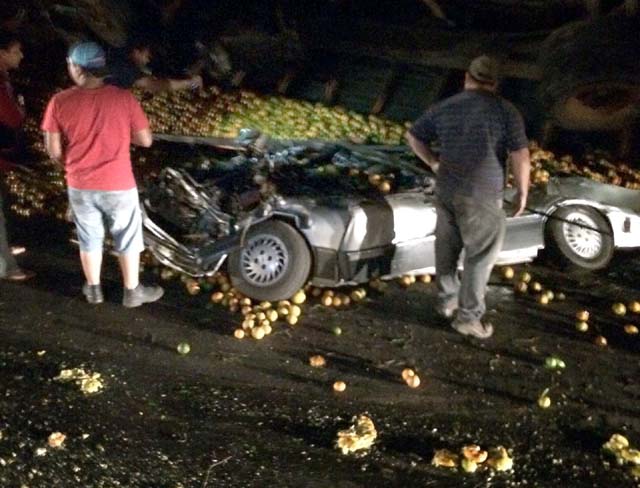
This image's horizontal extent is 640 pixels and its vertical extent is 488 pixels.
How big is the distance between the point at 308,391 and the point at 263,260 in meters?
1.48

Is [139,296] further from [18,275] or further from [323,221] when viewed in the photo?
[323,221]

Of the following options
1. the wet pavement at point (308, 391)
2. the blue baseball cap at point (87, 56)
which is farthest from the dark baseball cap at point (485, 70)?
the blue baseball cap at point (87, 56)

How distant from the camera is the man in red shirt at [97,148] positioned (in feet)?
18.3

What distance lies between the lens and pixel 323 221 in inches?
240

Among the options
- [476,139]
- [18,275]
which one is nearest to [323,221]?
[476,139]

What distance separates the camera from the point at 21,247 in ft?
25.5

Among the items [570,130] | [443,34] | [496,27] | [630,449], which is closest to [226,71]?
[443,34]

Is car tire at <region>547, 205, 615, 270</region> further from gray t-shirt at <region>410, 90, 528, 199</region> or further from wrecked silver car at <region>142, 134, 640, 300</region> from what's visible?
gray t-shirt at <region>410, 90, 528, 199</region>

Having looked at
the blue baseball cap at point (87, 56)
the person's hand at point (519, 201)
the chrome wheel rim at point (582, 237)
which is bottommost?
the chrome wheel rim at point (582, 237)

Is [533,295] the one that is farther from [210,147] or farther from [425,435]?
[210,147]

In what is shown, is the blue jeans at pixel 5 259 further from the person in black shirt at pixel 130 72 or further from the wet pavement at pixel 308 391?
the person in black shirt at pixel 130 72

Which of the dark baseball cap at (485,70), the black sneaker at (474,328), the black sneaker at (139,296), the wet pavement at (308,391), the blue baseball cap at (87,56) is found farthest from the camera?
the black sneaker at (139,296)

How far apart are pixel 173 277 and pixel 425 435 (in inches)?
131

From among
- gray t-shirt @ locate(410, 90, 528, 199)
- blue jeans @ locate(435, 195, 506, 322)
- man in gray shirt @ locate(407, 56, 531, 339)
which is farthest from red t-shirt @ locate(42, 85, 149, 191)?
blue jeans @ locate(435, 195, 506, 322)
